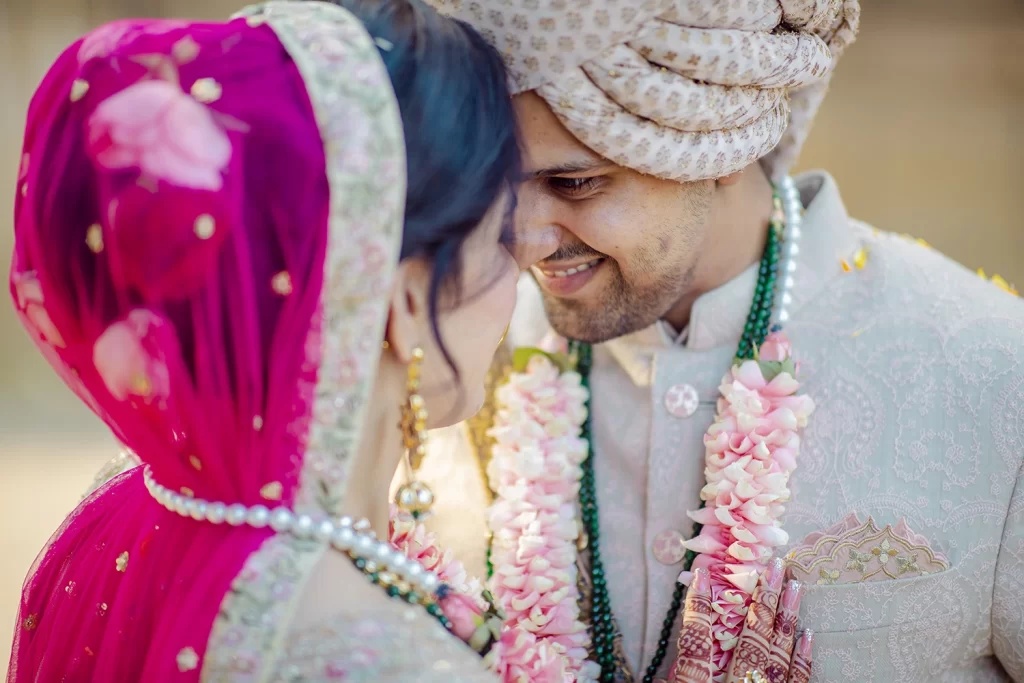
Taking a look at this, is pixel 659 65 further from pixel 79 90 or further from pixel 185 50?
pixel 79 90

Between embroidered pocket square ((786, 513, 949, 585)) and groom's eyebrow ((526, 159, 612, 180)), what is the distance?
0.90m

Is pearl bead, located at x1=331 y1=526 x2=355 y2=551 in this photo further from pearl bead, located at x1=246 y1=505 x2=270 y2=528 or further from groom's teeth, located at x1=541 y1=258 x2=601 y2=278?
groom's teeth, located at x1=541 y1=258 x2=601 y2=278

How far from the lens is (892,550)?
1.92 meters

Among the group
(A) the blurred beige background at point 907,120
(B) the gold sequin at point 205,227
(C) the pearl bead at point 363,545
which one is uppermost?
(B) the gold sequin at point 205,227

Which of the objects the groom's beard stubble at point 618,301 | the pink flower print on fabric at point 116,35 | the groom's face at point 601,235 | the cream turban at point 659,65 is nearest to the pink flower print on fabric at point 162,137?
the pink flower print on fabric at point 116,35

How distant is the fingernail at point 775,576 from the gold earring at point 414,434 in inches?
32.6

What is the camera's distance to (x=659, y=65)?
6.37 ft

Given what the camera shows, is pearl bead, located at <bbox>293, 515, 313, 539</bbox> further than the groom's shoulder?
No

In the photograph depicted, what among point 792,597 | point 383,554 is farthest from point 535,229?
point 383,554

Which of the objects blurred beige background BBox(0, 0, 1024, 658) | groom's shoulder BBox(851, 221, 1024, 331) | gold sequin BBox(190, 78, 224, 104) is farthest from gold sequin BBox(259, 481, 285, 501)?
blurred beige background BBox(0, 0, 1024, 658)

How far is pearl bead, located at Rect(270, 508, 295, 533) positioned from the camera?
1.22 meters

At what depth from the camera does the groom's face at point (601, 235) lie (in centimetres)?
206

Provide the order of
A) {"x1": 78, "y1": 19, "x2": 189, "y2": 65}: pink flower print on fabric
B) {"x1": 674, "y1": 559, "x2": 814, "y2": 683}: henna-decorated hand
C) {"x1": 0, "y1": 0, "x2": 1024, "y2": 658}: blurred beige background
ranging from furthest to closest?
{"x1": 0, "y1": 0, "x2": 1024, "y2": 658}: blurred beige background < {"x1": 674, "y1": 559, "x2": 814, "y2": 683}: henna-decorated hand < {"x1": 78, "y1": 19, "x2": 189, "y2": 65}: pink flower print on fabric

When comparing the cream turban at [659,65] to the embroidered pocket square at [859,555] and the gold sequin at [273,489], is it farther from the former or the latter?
the gold sequin at [273,489]
